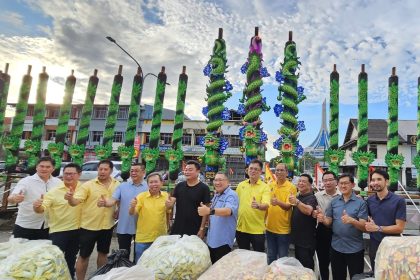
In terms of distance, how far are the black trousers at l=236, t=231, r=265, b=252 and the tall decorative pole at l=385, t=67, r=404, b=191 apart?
4.52 metres

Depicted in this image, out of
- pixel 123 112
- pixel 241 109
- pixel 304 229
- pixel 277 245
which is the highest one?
pixel 123 112

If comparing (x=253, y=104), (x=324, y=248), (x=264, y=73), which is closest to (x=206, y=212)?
(x=324, y=248)

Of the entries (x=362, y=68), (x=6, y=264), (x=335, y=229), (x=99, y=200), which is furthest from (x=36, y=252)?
(x=362, y=68)

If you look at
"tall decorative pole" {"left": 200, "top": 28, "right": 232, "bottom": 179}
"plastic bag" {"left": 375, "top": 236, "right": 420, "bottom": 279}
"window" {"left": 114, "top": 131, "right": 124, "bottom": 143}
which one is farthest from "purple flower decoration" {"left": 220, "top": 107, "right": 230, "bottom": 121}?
"window" {"left": 114, "top": 131, "right": 124, "bottom": 143}

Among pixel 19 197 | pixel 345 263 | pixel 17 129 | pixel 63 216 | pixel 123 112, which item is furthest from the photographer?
pixel 123 112

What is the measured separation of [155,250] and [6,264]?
39.5 inches

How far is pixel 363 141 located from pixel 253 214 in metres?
4.67

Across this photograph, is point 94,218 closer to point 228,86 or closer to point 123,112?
point 228,86

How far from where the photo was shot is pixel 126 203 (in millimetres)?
3707

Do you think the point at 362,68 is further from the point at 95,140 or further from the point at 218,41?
the point at 95,140

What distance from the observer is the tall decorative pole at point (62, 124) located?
8.26m

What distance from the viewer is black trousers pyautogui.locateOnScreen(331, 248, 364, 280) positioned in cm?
307

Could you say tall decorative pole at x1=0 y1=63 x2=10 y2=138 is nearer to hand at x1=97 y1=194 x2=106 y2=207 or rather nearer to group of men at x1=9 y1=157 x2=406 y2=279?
group of men at x1=9 y1=157 x2=406 y2=279

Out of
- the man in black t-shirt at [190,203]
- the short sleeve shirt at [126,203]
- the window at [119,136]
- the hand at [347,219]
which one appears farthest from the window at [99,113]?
the hand at [347,219]
